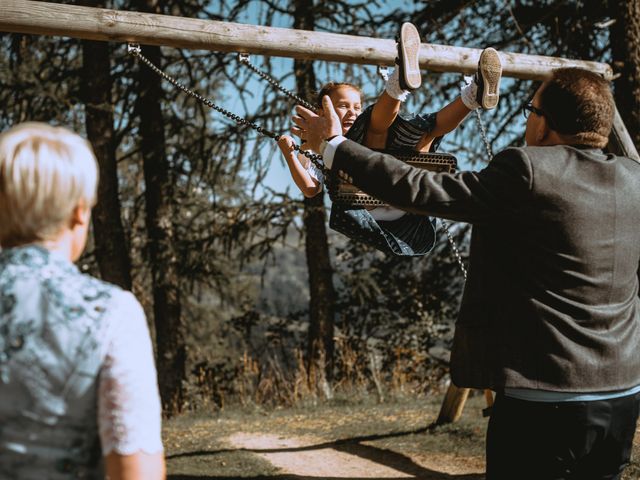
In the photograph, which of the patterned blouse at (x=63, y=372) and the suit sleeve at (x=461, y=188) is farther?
the suit sleeve at (x=461, y=188)

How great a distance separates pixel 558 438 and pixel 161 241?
315 inches

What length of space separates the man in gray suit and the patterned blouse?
1.02m

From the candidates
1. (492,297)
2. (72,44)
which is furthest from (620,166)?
(72,44)

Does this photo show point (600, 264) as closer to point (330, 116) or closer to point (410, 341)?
point (330, 116)

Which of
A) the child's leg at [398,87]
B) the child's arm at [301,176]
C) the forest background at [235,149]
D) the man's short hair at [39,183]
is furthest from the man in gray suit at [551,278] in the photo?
the forest background at [235,149]

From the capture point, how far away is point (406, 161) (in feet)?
11.1

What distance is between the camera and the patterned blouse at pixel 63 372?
55.3 inches

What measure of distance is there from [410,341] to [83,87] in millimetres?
5960

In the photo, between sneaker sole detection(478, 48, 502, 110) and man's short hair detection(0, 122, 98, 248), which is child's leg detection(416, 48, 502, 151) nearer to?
sneaker sole detection(478, 48, 502, 110)

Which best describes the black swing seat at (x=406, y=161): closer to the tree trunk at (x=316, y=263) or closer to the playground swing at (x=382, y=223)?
the playground swing at (x=382, y=223)

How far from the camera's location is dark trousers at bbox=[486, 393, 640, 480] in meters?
2.22

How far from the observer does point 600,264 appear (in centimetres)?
223

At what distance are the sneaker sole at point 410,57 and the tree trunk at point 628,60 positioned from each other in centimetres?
317

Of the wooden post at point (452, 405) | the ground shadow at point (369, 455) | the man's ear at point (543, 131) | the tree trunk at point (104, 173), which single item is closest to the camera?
the man's ear at point (543, 131)
